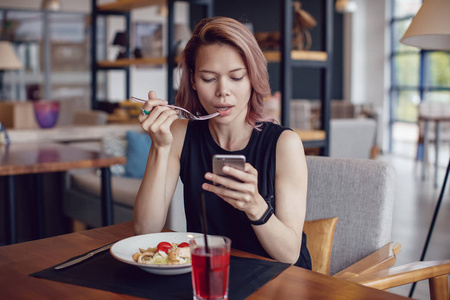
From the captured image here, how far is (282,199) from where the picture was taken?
1.40 m

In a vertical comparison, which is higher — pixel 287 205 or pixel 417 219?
pixel 287 205

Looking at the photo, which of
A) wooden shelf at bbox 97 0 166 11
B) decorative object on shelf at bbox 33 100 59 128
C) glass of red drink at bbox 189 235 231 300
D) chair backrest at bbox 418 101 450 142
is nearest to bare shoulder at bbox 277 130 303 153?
glass of red drink at bbox 189 235 231 300

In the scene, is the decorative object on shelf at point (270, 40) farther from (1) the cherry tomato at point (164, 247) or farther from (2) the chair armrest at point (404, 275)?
(1) the cherry tomato at point (164, 247)

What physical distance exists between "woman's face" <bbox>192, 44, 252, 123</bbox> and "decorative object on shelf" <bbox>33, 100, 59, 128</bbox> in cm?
262

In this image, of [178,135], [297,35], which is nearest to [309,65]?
[297,35]

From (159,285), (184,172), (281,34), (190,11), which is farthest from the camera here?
(190,11)

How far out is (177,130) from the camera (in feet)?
5.44

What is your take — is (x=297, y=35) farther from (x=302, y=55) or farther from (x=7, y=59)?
(x=7, y=59)

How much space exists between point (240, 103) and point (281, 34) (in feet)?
5.67

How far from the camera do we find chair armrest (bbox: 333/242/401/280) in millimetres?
1469

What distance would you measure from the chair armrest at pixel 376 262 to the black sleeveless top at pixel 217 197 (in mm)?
135

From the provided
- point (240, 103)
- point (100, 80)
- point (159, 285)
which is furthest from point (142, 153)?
point (100, 80)

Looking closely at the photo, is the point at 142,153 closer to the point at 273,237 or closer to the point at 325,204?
the point at 325,204

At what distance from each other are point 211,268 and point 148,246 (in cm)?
34
